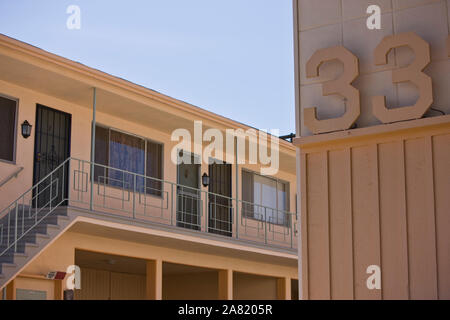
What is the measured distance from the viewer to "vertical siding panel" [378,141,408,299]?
5.39 meters

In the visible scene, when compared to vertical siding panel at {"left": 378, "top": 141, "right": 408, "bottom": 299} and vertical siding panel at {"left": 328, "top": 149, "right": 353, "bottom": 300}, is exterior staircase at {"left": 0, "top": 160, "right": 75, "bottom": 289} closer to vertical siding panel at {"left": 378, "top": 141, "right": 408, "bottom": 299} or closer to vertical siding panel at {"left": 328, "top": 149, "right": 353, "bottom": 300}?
vertical siding panel at {"left": 328, "top": 149, "right": 353, "bottom": 300}

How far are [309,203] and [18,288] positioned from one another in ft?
27.0

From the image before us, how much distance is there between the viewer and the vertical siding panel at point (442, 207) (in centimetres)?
523

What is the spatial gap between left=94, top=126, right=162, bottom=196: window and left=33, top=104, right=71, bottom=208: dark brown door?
0.76 metres

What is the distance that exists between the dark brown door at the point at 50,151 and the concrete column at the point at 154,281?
8.02 ft

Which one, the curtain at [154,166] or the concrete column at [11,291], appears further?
the curtain at [154,166]

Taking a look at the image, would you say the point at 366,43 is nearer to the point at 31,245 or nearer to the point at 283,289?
the point at 31,245

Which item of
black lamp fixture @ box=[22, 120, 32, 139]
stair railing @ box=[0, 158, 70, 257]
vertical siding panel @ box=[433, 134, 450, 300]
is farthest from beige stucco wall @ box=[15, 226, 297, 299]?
vertical siding panel @ box=[433, 134, 450, 300]

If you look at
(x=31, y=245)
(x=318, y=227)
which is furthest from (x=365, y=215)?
(x=31, y=245)

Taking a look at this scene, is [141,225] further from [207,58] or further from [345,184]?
[207,58]

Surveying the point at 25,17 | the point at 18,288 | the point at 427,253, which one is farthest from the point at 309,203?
the point at 25,17

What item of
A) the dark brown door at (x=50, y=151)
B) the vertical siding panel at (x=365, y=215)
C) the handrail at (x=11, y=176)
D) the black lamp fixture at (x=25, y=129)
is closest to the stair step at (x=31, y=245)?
the handrail at (x=11, y=176)

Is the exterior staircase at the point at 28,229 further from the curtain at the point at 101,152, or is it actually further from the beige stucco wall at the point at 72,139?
the curtain at the point at 101,152

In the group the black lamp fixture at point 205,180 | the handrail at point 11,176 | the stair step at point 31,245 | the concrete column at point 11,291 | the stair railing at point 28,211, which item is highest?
the black lamp fixture at point 205,180
